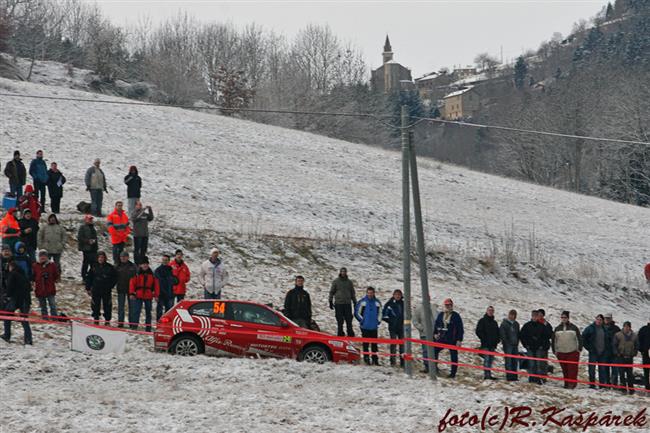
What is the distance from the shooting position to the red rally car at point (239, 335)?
16.7 meters

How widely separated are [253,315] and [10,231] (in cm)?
646

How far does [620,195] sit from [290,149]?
39010 millimetres

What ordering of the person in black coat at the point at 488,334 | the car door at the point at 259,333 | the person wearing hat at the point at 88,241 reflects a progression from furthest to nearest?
the person wearing hat at the point at 88,241
the person in black coat at the point at 488,334
the car door at the point at 259,333

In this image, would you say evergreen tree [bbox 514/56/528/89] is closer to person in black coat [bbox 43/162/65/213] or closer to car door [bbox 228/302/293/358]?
person in black coat [bbox 43/162/65/213]

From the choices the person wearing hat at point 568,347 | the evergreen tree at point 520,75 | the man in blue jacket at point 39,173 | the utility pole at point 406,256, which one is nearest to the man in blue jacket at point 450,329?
the utility pole at point 406,256

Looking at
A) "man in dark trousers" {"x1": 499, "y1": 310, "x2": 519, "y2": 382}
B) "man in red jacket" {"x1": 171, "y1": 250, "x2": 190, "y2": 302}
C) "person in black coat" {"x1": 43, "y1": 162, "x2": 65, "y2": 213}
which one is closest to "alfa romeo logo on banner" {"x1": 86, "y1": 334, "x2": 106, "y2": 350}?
"man in red jacket" {"x1": 171, "y1": 250, "x2": 190, "y2": 302}

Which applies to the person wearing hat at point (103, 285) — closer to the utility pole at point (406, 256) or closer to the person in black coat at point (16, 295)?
the person in black coat at point (16, 295)

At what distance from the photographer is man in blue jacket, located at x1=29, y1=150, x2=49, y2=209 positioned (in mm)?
26344

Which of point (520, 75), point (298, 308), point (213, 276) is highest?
point (520, 75)

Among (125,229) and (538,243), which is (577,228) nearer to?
(538,243)

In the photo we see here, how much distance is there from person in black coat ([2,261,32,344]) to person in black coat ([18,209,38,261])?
14.0 ft

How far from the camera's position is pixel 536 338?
727 inches

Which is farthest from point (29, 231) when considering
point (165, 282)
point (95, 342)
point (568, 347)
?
point (568, 347)

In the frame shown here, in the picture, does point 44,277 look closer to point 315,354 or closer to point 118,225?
point 118,225
